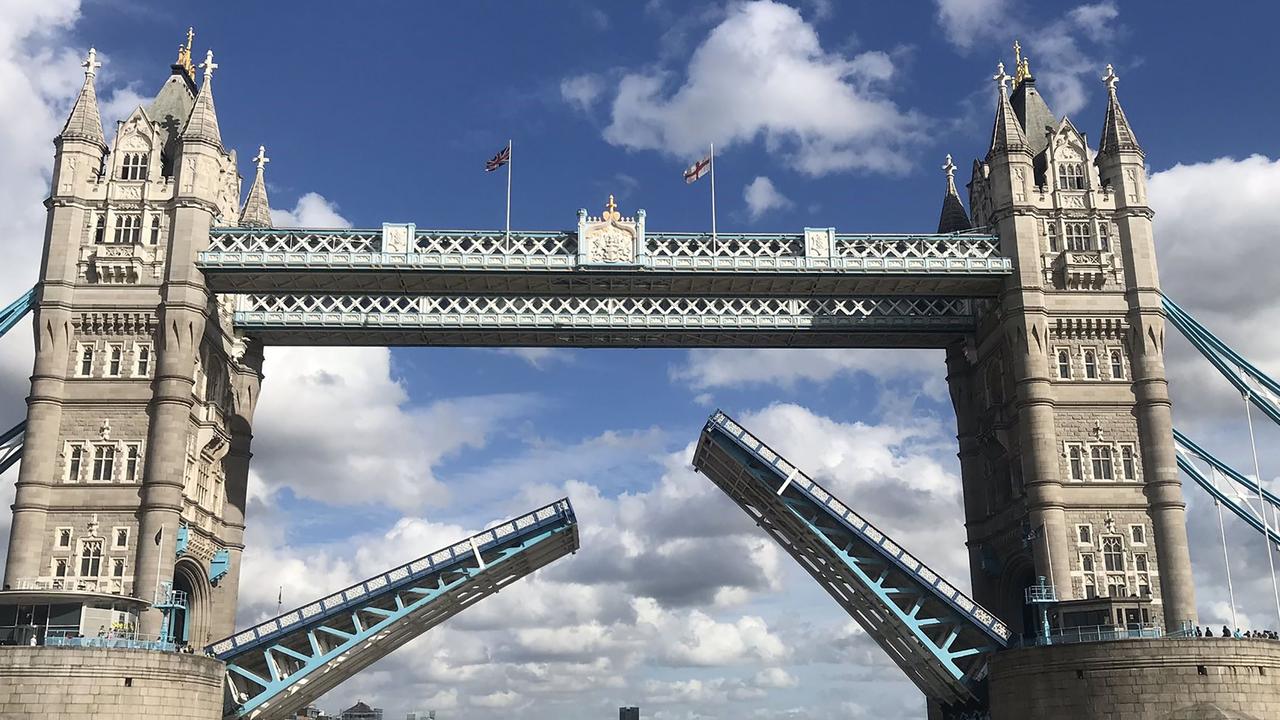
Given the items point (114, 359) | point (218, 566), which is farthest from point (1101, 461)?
point (114, 359)

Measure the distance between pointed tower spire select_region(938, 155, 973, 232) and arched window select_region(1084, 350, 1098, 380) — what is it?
1053cm

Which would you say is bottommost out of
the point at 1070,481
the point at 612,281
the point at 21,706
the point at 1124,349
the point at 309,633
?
the point at 21,706

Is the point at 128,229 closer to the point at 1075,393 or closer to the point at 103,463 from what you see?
the point at 103,463

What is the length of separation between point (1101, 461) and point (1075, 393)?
293cm

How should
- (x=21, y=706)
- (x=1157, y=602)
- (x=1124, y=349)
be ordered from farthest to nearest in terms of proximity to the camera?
1. (x=1124, y=349)
2. (x=1157, y=602)
3. (x=21, y=706)

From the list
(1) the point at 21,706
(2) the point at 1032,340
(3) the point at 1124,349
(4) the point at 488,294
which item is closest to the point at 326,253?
(4) the point at 488,294

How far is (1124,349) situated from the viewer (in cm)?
5169

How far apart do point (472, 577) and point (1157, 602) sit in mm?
26708

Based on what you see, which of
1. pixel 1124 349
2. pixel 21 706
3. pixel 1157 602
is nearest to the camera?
pixel 21 706

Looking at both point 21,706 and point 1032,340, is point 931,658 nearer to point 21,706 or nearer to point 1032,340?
point 1032,340

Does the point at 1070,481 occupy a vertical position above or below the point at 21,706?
above

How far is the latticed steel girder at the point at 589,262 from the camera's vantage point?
51531mm

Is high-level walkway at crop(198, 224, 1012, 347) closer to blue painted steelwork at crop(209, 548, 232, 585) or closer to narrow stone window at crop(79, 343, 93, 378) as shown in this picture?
narrow stone window at crop(79, 343, 93, 378)

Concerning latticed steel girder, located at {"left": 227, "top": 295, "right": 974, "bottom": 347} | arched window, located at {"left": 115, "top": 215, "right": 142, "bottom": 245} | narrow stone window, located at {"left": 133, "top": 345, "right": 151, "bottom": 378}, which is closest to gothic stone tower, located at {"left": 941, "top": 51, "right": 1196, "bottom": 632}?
latticed steel girder, located at {"left": 227, "top": 295, "right": 974, "bottom": 347}
